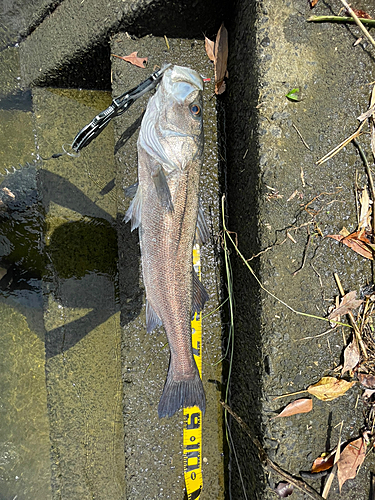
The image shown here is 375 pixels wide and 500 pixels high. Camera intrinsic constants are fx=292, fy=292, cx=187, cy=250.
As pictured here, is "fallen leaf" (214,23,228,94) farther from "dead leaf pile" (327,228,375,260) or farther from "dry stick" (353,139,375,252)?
"dead leaf pile" (327,228,375,260)

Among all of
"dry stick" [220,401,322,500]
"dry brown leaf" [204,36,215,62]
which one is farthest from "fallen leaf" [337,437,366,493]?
"dry brown leaf" [204,36,215,62]

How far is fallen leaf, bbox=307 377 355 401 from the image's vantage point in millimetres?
2072

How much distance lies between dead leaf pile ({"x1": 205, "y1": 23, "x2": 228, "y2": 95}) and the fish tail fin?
7.67ft

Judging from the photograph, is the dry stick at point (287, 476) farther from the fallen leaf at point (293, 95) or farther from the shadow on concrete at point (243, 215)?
the fallen leaf at point (293, 95)

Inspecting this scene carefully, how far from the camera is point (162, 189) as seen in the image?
1737mm

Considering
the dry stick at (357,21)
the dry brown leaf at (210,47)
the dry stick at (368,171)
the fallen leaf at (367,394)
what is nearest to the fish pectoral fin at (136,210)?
the dry brown leaf at (210,47)

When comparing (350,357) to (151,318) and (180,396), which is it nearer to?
(180,396)

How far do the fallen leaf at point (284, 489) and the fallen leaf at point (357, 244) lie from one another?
175cm

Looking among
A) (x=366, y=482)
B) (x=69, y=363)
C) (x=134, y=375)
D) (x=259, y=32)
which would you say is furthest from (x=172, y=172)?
(x=366, y=482)

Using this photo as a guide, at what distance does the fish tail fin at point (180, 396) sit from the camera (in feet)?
6.55

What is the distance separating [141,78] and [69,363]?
9.07 ft

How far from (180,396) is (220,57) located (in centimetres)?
267

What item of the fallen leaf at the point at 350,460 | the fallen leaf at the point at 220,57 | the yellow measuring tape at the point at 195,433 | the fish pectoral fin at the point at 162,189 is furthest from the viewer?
the yellow measuring tape at the point at 195,433

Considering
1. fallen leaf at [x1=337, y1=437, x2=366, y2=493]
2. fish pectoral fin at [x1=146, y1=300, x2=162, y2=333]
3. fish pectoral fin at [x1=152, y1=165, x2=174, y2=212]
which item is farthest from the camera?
fallen leaf at [x1=337, y1=437, x2=366, y2=493]
